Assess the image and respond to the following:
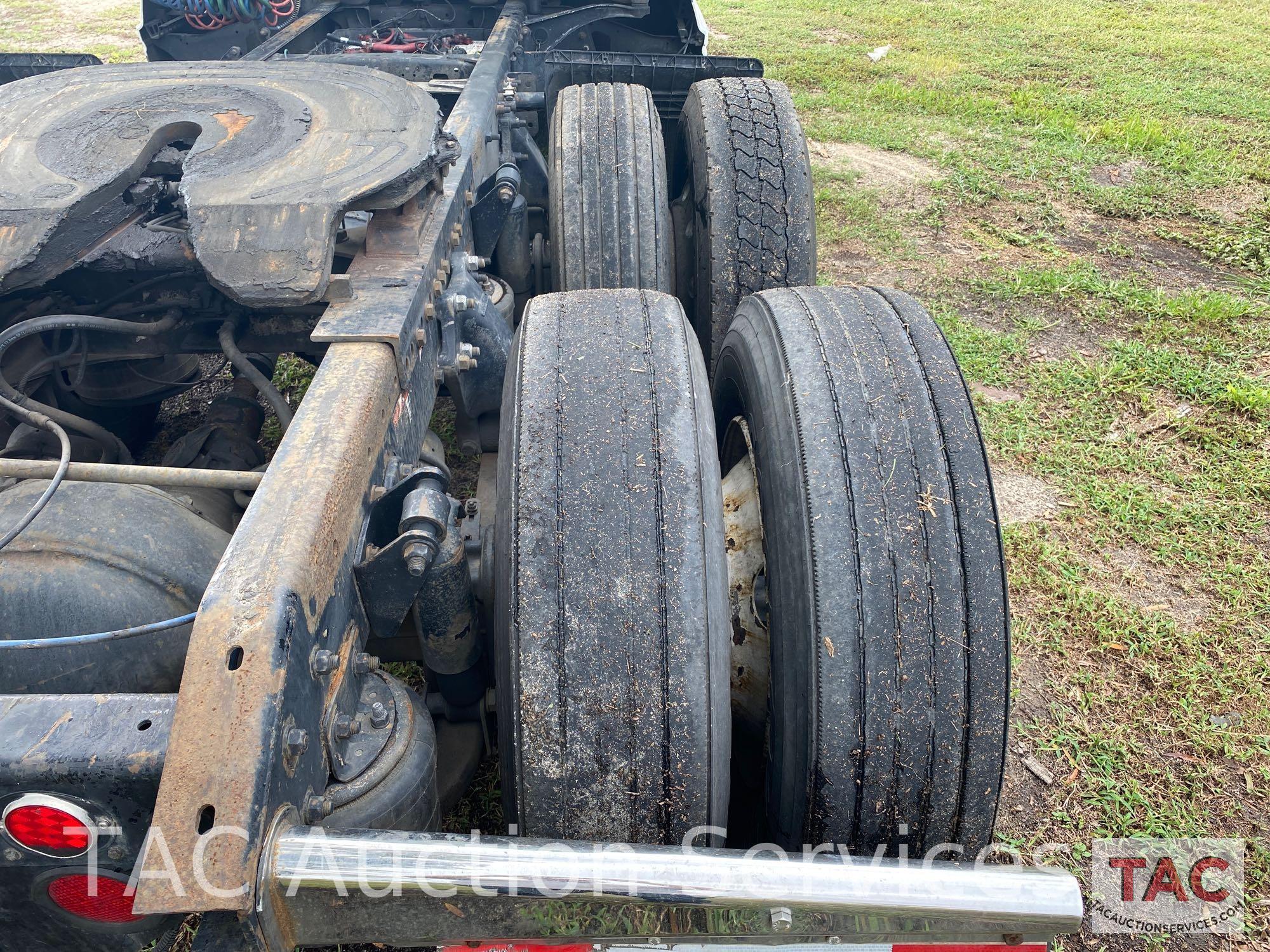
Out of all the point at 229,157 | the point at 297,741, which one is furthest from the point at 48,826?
the point at 229,157

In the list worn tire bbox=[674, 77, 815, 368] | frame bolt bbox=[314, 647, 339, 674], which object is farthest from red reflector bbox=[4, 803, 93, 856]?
worn tire bbox=[674, 77, 815, 368]

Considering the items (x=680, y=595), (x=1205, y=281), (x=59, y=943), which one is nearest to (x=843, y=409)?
(x=680, y=595)

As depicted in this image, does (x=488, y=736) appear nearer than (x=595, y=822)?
No

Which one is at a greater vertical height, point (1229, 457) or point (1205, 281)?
point (1205, 281)

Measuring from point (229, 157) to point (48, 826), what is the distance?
1.49 m

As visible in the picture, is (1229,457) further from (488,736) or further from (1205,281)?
(488,736)

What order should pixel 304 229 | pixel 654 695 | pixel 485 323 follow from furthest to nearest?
pixel 485 323 → pixel 304 229 → pixel 654 695

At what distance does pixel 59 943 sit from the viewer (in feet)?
3.84

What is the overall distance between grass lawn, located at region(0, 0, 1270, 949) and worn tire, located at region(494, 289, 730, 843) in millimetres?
1254

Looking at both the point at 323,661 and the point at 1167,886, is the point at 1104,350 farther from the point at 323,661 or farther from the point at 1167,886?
the point at 323,661

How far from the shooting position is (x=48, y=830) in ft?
3.43

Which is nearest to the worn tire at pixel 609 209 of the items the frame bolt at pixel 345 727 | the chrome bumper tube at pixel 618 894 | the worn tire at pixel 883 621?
the worn tire at pixel 883 621

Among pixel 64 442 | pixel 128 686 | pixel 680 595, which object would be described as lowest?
pixel 128 686

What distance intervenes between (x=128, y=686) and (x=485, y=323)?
1351mm
